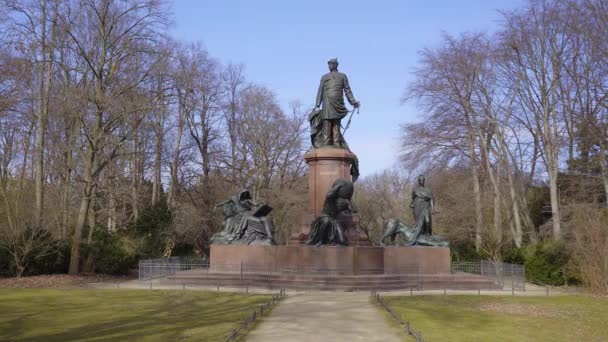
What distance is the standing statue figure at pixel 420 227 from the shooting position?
73.3 ft

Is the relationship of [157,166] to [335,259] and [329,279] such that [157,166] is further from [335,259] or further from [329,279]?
[329,279]

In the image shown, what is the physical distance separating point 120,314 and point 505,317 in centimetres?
883

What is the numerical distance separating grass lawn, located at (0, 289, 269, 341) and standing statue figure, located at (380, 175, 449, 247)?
7.56 m

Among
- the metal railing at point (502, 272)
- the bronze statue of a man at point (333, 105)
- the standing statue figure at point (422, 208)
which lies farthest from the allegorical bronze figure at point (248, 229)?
the metal railing at point (502, 272)

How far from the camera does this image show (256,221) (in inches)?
903

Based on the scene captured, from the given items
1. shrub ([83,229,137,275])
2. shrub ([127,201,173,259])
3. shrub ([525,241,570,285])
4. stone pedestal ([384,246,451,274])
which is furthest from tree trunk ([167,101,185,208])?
shrub ([525,241,570,285])

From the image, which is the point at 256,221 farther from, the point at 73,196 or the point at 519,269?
the point at 73,196

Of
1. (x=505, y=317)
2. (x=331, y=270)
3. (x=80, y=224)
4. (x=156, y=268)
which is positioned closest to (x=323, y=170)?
(x=331, y=270)

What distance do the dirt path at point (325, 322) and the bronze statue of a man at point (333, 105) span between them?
29.7 feet

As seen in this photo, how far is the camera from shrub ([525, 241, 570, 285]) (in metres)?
24.4

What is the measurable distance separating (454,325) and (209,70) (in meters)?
33.9

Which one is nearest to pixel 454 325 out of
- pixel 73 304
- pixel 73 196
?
pixel 73 304

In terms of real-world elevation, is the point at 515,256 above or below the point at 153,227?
below

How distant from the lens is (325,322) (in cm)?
1235
